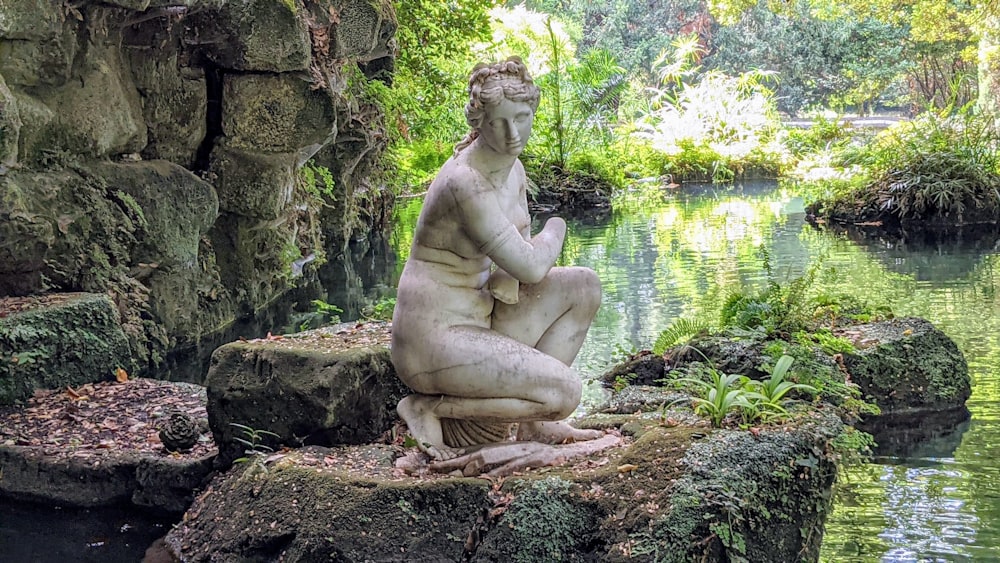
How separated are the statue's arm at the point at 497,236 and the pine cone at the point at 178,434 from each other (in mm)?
2110

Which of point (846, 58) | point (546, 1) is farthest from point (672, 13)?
point (846, 58)

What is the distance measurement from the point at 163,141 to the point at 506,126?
567 centimetres

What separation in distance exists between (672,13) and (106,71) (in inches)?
1381

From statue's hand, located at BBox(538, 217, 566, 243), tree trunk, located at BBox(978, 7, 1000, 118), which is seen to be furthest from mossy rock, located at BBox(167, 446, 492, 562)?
tree trunk, located at BBox(978, 7, 1000, 118)

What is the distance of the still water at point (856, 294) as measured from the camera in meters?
4.83

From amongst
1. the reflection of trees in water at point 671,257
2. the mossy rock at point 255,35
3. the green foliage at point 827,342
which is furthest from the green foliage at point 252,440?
the mossy rock at point 255,35

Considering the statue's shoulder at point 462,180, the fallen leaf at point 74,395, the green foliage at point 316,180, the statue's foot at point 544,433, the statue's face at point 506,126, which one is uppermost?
the statue's face at point 506,126

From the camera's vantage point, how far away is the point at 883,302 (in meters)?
9.73

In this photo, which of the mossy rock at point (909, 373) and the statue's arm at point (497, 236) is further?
the mossy rock at point (909, 373)

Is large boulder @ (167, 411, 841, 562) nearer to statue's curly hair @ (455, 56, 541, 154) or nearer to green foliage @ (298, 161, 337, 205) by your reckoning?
statue's curly hair @ (455, 56, 541, 154)

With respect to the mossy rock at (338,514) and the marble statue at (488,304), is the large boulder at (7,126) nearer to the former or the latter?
the mossy rock at (338,514)

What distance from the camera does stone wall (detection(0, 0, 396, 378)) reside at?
23.0ft

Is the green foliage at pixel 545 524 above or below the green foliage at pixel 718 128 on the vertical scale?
below

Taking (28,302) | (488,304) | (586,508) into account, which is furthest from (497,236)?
(28,302)
